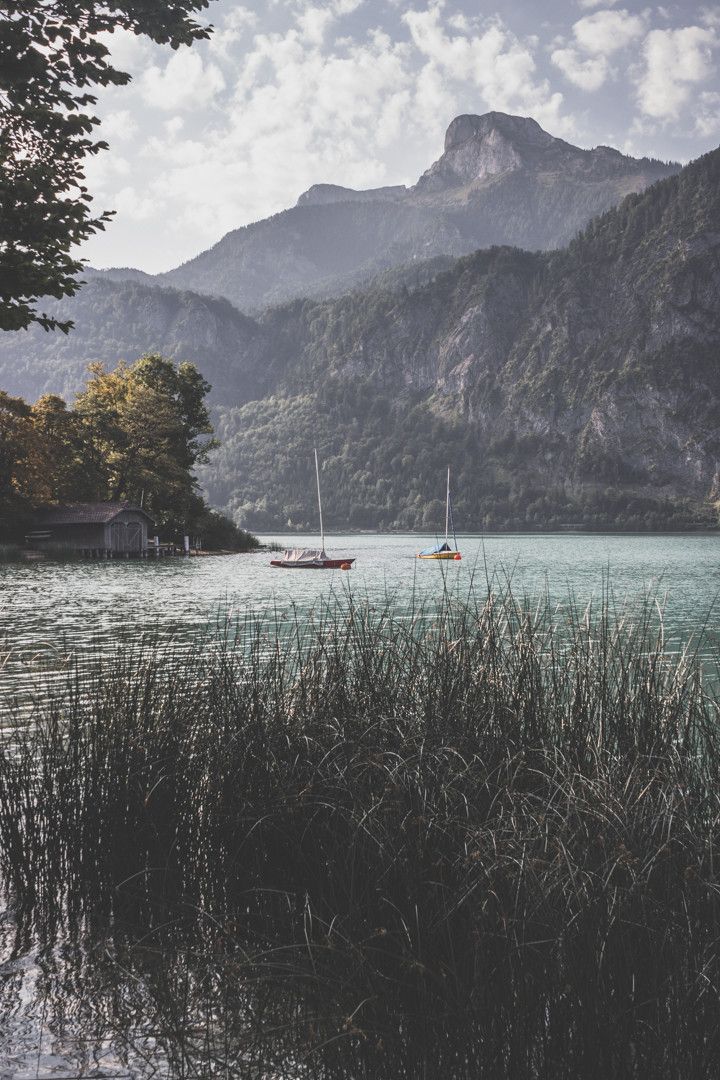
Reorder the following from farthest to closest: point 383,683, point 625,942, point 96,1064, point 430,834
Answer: point 383,683
point 430,834
point 96,1064
point 625,942

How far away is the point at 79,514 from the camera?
57.0 meters

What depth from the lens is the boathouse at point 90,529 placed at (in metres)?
57.0

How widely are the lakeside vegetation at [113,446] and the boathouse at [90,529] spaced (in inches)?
51.6

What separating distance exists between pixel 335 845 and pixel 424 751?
41.4 inches

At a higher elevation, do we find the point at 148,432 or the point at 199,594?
the point at 148,432

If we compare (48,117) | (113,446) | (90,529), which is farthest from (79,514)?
(48,117)

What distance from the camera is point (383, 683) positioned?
20.6ft

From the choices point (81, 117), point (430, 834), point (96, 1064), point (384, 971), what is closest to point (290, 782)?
point (430, 834)

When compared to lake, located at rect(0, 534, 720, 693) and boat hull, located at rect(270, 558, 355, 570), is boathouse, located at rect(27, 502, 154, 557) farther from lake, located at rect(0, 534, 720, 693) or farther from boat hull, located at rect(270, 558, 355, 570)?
boat hull, located at rect(270, 558, 355, 570)

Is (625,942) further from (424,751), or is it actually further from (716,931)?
(424,751)

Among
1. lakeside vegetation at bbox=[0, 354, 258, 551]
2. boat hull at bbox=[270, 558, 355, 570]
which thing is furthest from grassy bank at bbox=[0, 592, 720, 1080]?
boat hull at bbox=[270, 558, 355, 570]

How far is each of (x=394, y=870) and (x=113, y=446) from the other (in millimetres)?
58981

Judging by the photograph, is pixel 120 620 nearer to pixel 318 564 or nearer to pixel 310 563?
pixel 310 563

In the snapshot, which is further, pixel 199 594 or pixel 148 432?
pixel 148 432
